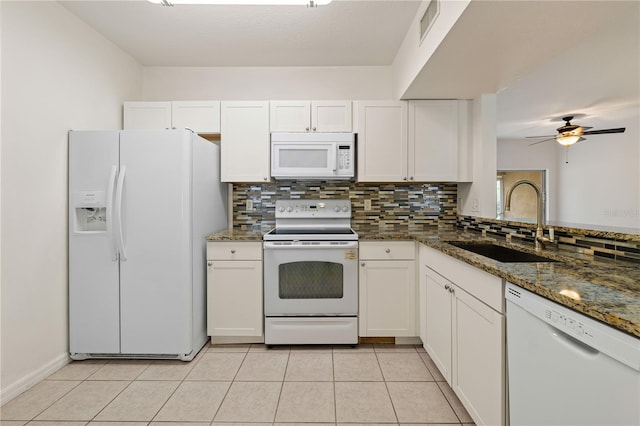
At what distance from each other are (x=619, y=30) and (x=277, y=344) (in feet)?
11.0

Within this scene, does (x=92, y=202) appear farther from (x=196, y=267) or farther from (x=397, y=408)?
(x=397, y=408)

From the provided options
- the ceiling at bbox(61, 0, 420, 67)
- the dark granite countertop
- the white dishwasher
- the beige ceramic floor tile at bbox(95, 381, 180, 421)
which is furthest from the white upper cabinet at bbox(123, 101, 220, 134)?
the white dishwasher

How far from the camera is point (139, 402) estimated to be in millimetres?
1729

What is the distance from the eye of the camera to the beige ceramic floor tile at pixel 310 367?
1.95 m

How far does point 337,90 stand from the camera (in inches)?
117

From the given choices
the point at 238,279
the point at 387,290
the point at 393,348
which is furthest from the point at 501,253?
the point at 238,279

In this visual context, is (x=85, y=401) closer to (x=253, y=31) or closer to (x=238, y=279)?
(x=238, y=279)

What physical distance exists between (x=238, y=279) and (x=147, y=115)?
1.70 meters

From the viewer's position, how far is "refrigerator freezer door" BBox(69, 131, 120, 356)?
2096mm

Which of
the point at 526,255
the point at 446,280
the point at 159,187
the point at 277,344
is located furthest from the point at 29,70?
the point at 526,255

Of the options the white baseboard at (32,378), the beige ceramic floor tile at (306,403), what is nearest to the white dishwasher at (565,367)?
the beige ceramic floor tile at (306,403)

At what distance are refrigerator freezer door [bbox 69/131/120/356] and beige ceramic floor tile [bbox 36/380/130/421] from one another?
0.95 ft

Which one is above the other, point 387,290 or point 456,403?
point 387,290

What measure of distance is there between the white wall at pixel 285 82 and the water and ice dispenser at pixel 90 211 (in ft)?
4.53
